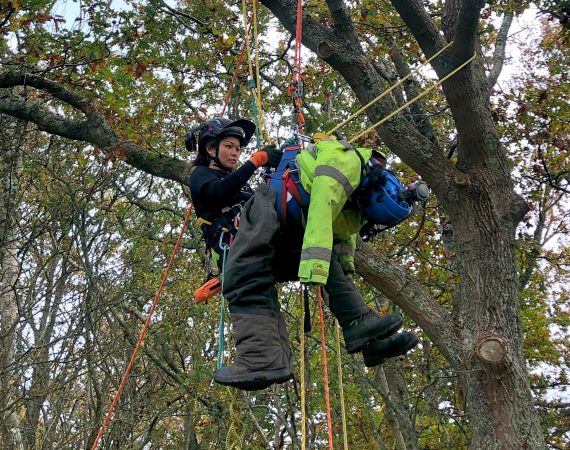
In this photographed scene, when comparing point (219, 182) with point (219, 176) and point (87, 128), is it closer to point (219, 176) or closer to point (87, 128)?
point (219, 176)

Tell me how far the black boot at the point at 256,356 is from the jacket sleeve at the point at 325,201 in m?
0.41

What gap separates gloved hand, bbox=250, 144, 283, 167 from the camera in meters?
3.22

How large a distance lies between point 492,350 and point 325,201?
1.84 m

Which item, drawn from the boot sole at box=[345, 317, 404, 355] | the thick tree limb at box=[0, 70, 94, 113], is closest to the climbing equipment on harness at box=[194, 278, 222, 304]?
the boot sole at box=[345, 317, 404, 355]

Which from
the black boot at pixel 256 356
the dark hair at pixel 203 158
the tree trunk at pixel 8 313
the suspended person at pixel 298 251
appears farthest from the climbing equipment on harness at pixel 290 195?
the tree trunk at pixel 8 313

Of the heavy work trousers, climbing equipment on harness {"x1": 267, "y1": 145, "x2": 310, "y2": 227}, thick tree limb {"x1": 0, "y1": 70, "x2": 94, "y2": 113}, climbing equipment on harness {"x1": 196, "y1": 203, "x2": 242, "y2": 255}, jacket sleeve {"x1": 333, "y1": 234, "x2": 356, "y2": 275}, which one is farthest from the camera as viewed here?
thick tree limb {"x1": 0, "y1": 70, "x2": 94, "y2": 113}

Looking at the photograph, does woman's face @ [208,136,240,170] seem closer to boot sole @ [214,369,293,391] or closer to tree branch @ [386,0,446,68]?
boot sole @ [214,369,293,391]

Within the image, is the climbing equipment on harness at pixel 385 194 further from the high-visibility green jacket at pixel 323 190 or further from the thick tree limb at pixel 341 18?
the thick tree limb at pixel 341 18

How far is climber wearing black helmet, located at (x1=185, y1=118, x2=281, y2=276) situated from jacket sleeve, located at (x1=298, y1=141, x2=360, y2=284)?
429 mm

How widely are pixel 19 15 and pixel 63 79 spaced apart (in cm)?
106

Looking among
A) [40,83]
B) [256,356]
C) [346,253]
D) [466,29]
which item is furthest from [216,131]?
[40,83]

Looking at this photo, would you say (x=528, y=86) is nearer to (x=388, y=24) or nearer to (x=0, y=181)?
(x=388, y=24)

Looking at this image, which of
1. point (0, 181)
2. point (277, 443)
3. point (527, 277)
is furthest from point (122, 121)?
point (527, 277)

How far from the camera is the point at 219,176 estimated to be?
142 inches
